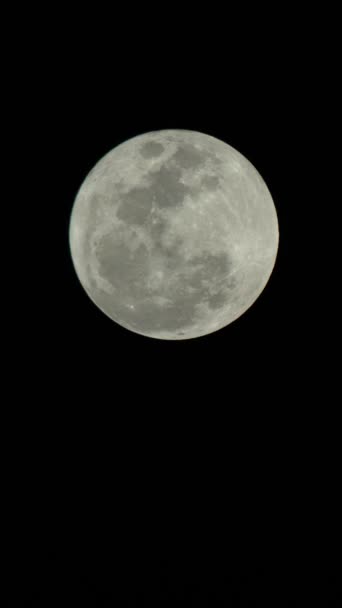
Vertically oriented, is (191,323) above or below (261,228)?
below

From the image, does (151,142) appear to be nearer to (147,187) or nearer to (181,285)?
(147,187)

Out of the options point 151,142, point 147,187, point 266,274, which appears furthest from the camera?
point 266,274

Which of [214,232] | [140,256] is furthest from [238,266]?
[140,256]

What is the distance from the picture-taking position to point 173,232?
5.95 meters

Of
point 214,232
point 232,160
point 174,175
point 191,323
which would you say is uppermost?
point 232,160

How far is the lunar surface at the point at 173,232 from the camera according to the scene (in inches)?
236

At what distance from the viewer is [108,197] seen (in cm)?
623

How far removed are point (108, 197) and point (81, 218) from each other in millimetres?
496

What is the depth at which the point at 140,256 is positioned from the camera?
603 centimetres

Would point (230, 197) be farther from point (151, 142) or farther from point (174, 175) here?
point (151, 142)

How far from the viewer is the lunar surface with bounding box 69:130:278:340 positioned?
6.00 meters

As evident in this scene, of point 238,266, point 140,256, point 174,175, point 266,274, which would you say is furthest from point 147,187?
point 266,274

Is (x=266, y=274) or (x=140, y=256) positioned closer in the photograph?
(x=140, y=256)

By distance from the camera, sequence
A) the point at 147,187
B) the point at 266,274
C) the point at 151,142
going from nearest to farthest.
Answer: the point at 147,187
the point at 151,142
the point at 266,274
